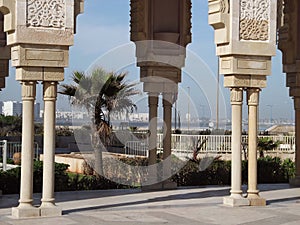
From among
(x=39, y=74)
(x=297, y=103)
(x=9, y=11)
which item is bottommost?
(x=297, y=103)

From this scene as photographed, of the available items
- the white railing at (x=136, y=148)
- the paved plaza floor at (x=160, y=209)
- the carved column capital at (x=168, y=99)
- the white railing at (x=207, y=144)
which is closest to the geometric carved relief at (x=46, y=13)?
the paved plaza floor at (x=160, y=209)

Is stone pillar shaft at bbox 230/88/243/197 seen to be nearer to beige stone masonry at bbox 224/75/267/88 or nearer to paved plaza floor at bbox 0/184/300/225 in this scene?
beige stone masonry at bbox 224/75/267/88

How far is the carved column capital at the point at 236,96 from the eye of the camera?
428 inches

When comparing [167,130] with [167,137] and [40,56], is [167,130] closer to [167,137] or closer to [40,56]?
[167,137]

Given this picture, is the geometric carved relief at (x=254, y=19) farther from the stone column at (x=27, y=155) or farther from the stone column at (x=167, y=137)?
the stone column at (x=27, y=155)

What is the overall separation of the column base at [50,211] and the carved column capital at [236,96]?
3.59 meters

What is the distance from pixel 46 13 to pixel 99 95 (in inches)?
303

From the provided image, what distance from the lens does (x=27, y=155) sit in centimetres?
937

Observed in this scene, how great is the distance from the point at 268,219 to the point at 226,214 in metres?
0.72

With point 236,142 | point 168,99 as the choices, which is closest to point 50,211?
point 236,142

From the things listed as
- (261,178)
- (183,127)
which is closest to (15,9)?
(261,178)

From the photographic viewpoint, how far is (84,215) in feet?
31.9

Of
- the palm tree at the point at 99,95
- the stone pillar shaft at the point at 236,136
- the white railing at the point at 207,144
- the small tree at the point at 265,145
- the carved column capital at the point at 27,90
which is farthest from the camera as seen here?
the small tree at the point at 265,145

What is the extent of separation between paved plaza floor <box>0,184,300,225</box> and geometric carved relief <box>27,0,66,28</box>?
2962mm
